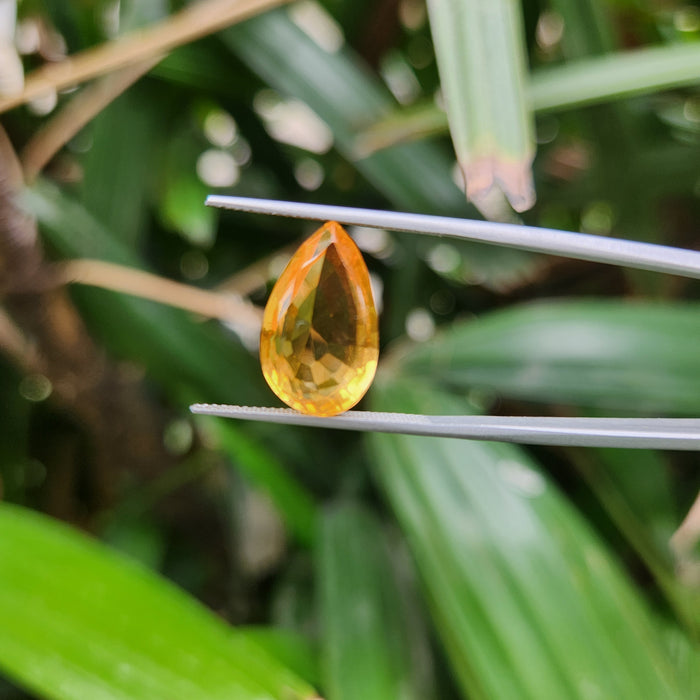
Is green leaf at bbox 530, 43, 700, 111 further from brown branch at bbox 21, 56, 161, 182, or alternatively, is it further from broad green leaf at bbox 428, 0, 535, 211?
brown branch at bbox 21, 56, 161, 182

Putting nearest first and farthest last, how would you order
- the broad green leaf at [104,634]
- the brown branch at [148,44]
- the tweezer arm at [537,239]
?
the tweezer arm at [537,239], the broad green leaf at [104,634], the brown branch at [148,44]

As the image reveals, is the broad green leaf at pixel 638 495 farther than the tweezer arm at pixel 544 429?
Yes

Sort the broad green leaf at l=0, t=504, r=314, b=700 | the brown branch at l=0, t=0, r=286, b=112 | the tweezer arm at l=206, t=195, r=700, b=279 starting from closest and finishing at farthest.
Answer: the tweezer arm at l=206, t=195, r=700, b=279 < the broad green leaf at l=0, t=504, r=314, b=700 < the brown branch at l=0, t=0, r=286, b=112

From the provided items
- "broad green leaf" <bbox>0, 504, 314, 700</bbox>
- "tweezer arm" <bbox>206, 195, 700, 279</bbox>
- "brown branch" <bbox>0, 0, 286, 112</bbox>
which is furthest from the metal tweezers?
"brown branch" <bbox>0, 0, 286, 112</bbox>

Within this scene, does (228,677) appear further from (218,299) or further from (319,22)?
(319,22)

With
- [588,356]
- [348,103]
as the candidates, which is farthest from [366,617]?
[348,103]

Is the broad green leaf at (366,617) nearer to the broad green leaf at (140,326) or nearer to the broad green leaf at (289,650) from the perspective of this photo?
the broad green leaf at (289,650)

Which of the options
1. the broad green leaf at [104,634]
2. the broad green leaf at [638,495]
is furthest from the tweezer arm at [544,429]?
the broad green leaf at [638,495]
